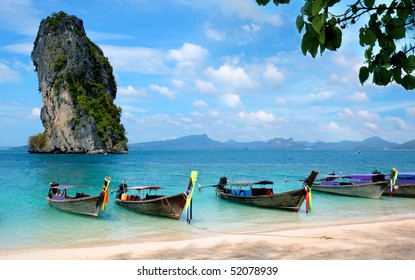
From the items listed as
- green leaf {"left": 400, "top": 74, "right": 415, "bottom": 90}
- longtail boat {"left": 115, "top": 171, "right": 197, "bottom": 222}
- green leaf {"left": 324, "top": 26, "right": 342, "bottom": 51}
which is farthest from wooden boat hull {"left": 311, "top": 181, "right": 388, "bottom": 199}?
green leaf {"left": 324, "top": 26, "right": 342, "bottom": 51}

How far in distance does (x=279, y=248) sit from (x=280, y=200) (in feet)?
27.4

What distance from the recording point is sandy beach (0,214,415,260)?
29.6 ft

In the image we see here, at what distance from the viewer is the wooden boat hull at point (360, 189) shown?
22.4 metres

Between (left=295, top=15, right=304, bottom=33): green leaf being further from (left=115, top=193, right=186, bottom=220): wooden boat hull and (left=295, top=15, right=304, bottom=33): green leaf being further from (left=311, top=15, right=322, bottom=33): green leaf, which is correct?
(left=115, top=193, right=186, bottom=220): wooden boat hull

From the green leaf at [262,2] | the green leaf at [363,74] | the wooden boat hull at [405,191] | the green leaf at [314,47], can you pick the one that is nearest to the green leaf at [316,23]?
the green leaf at [314,47]

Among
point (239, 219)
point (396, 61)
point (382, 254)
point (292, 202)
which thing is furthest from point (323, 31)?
point (292, 202)

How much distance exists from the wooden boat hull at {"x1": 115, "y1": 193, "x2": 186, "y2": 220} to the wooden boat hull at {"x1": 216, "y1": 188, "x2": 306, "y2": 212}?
5.21 m

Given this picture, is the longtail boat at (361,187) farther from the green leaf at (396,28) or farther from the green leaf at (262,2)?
the green leaf at (262,2)

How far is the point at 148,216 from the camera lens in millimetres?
16922

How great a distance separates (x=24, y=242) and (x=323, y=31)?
1379cm

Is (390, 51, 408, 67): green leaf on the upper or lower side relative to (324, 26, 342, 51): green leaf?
lower

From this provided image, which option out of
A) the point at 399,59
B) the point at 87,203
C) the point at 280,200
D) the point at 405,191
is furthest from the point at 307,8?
the point at 405,191

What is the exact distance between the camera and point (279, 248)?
9.97 meters

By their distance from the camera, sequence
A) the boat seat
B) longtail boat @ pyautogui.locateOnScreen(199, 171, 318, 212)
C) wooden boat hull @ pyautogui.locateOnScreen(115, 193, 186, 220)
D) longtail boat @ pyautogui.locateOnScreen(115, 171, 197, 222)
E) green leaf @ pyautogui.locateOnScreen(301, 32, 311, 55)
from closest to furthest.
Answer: green leaf @ pyautogui.locateOnScreen(301, 32, 311, 55)
longtail boat @ pyautogui.locateOnScreen(115, 171, 197, 222)
wooden boat hull @ pyautogui.locateOnScreen(115, 193, 186, 220)
longtail boat @ pyautogui.locateOnScreen(199, 171, 318, 212)
the boat seat
